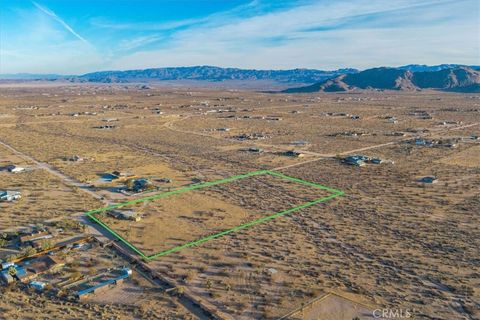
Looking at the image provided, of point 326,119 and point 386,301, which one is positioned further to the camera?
point 326,119

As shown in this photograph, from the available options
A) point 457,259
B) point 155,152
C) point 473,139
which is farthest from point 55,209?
point 473,139

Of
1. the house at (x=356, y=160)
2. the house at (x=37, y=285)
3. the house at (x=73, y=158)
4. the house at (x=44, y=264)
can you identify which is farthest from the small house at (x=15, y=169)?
the house at (x=356, y=160)

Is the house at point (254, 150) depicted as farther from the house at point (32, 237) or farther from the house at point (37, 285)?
the house at point (37, 285)

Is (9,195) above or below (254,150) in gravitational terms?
below

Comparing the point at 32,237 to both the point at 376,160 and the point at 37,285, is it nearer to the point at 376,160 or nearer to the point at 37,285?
the point at 37,285

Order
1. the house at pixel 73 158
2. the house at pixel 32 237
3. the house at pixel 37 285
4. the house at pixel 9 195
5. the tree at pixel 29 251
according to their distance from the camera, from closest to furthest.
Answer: the house at pixel 37 285, the tree at pixel 29 251, the house at pixel 32 237, the house at pixel 9 195, the house at pixel 73 158

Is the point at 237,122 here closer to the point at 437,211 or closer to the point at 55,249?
the point at 437,211

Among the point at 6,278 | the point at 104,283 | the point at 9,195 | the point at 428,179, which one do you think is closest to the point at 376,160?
the point at 428,179
